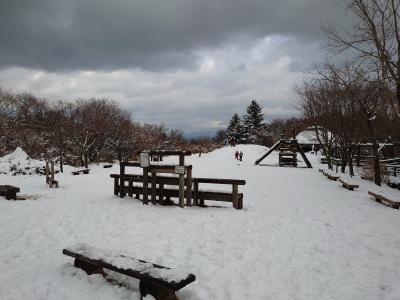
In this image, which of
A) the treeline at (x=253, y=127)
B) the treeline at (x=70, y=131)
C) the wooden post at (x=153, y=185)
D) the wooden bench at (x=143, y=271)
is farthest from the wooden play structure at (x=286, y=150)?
the treeline at (x=253, y=127)

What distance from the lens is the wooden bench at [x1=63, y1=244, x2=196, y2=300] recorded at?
3.57 m

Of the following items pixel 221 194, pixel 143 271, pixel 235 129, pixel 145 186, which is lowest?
pixel 143 271

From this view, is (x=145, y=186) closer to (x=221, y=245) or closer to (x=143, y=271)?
(x=221, y=245)

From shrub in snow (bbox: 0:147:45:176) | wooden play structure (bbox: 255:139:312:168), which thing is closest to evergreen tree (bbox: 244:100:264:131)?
Result: wooden play structure (bbox: 255:139:312:168)

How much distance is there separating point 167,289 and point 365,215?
6.93 metres

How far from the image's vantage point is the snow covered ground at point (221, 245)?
4184mm

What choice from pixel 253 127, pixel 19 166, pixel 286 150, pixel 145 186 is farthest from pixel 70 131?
pixel 253 127

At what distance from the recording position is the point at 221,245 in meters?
5.89

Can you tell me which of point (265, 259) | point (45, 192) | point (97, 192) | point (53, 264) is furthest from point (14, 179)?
point (265, 259)

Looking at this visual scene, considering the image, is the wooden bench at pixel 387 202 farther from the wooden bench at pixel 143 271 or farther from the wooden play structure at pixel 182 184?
the wooden bench at pixel 143 271

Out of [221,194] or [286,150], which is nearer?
[221,194]

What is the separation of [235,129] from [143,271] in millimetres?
74662

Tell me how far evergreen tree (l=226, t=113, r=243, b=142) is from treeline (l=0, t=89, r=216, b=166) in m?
32.5

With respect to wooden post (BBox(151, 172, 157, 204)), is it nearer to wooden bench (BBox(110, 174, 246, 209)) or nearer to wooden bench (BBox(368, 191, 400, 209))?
wooden bench (BBox(110, 174, 246, 209))
